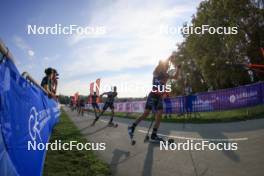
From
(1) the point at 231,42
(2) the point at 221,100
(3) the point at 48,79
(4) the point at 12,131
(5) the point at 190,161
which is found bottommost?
(5) the point at 190,161

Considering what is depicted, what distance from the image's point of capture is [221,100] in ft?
66.7

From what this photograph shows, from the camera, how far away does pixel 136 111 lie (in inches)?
1168

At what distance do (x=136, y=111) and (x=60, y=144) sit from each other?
70.7 ft

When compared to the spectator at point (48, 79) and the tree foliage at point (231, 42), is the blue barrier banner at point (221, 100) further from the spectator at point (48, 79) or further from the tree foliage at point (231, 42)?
the tree foliage at point (231, 42)

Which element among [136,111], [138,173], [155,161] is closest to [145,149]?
[155,161]

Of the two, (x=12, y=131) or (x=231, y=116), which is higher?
(x=12, y=131)

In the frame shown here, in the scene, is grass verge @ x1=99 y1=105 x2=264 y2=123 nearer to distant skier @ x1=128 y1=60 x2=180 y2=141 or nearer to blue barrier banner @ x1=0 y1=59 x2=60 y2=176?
distant skier @ x1=128 y1=60 x2=180 y2=141

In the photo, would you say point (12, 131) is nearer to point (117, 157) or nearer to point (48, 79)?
point (117, 157)

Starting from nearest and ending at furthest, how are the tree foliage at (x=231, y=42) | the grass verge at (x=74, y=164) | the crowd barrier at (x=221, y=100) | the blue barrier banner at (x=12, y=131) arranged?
the blue barrier banner at (x=12, y=131), the grass verge at (x=74, y=164), the crowd barrier at (x=221, y=100), the tree foliage at (x=231, y=42)

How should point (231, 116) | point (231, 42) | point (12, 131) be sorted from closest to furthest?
point (12, 131) → point (231, 116) → point (231, 42)

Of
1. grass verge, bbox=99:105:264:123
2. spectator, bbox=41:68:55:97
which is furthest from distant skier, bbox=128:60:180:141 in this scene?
grass verge, bbox=99:105:264:123

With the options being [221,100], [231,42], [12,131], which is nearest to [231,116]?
[221,100]

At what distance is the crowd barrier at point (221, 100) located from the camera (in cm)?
1806

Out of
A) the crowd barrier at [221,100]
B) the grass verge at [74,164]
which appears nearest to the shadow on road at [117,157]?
the grass verge at [74,164]
